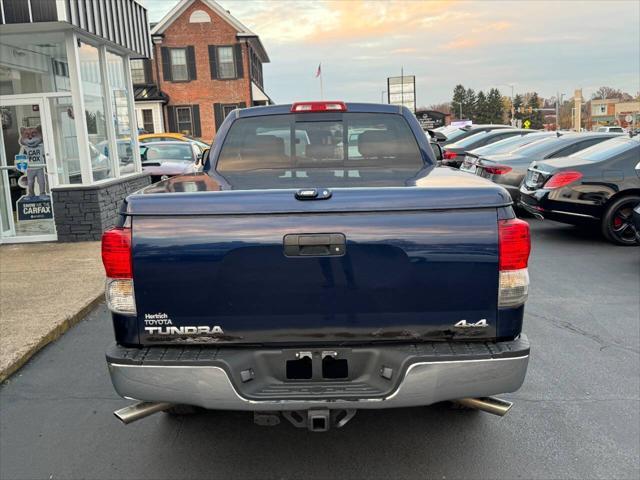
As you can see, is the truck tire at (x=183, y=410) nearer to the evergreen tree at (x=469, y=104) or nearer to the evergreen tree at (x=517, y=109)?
the evergreen tree at (x=517, y=109)

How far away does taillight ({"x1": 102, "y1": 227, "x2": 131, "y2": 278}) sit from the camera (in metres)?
2.65

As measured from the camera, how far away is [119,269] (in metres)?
2.66

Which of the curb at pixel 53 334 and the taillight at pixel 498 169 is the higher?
the taillight at pixel 498 169

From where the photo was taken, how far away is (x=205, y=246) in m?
2.64

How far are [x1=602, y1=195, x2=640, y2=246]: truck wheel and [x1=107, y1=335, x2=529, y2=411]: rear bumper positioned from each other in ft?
23.1

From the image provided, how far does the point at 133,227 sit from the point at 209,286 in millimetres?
427

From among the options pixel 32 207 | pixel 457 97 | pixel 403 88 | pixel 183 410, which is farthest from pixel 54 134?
pixel 457 97

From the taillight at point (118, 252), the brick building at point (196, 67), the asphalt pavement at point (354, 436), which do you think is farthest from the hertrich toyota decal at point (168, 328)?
the brick building at point (196, 67)

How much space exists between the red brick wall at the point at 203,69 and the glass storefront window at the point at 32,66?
25.0 metres

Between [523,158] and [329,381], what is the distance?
376 inches

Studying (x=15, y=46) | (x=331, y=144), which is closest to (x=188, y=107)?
(x=15, y=46)

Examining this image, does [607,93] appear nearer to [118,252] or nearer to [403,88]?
[403,88]

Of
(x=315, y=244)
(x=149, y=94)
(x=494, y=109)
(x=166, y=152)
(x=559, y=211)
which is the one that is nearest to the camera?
(x=315, y=244)

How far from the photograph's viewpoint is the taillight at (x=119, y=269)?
104 inches
